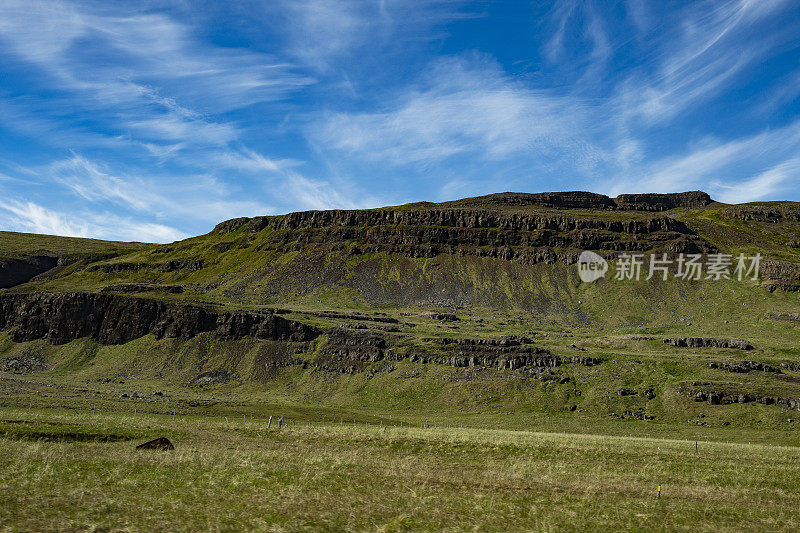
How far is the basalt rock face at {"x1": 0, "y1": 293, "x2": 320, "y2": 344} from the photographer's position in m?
123

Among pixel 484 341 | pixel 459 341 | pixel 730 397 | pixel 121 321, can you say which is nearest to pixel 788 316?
pixel 730 397

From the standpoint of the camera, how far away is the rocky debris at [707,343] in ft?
363

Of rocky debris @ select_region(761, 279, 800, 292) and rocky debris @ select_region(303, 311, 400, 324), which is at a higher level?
rocky debris @ select_region(761, 279, 800, 292)

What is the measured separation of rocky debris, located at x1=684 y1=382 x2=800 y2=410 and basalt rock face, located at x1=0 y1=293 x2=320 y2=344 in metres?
80.9

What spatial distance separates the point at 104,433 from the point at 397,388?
67900 millimetres

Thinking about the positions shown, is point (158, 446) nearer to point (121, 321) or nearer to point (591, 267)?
point (121, 321)

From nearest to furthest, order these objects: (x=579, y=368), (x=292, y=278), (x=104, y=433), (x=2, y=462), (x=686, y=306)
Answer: (x=2, y=462) < (x=104, y=433) < (x=579, y=368) < (x=686, y=306) < (x=292, y=278)

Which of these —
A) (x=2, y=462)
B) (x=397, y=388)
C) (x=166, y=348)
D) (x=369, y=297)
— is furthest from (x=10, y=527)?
(x=369, y=297)

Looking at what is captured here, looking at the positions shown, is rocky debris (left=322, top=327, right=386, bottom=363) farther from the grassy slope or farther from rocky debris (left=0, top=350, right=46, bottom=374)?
rocky debris (left=0, top=350, right=46, bottom=374)

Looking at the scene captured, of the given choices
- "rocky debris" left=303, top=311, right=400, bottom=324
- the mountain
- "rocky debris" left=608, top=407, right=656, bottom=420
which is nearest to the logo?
the mountain

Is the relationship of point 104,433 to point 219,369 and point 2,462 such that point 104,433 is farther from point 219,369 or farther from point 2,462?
point 219,369

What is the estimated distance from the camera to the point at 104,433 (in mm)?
32906

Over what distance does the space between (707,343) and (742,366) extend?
66.4 ft

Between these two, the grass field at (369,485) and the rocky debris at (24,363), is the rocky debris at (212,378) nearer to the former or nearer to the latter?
the rocky debris at (24,363)
